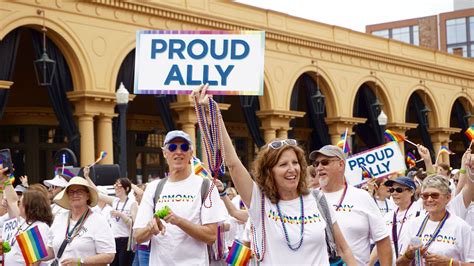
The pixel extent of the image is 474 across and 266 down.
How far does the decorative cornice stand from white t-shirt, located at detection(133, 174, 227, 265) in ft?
60.8

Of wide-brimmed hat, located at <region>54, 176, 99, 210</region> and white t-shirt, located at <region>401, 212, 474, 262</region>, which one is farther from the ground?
wide-brimmed hat, located at <region>54, 176, 99, 210</region>

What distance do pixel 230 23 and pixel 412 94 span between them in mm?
14402

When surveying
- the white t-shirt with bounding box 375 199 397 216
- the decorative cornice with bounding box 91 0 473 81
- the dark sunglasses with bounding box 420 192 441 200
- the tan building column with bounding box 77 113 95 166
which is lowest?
the white t-shirt with bounding box 375 199 397 216

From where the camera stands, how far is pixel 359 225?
6.34 meters

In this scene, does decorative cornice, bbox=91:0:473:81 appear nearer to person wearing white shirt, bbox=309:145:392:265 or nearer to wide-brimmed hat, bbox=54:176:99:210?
wide-brimmed hat, bbox=54:176:99:210

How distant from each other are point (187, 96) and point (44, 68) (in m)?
7.16

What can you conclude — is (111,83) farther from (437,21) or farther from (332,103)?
(437,21)

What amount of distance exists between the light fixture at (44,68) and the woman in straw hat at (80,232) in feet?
47.9

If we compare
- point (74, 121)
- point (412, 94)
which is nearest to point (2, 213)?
point (74, 121)

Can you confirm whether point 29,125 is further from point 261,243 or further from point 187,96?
point 261,243

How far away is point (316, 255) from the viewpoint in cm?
497

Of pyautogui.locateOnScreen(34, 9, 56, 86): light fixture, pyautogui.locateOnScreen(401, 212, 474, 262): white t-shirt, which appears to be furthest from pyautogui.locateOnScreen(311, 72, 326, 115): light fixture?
pyautogui.locateOnScreen(401, 212, 474, 262): white t-shirt

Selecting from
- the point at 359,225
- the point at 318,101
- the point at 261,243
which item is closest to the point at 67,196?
the point at 359,225

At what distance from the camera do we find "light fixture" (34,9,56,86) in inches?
840
